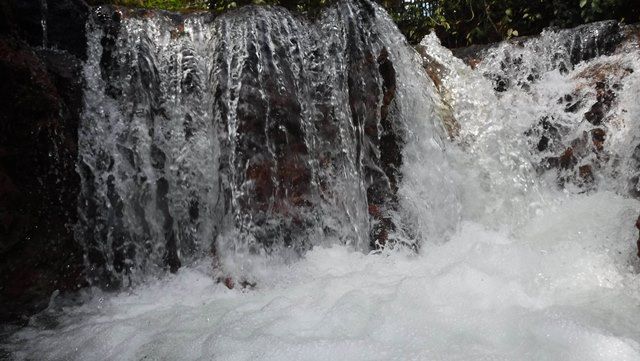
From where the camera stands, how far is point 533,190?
4.02 m

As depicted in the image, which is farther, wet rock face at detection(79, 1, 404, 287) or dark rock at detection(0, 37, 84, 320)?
wet rock face at detection(79, 1, 404, 287)

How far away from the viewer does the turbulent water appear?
2818 mm

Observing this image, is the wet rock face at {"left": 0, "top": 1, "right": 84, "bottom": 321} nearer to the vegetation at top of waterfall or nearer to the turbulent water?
the turbulent water

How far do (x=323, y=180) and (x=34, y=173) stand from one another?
200 cm

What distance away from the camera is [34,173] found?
10.5 feet

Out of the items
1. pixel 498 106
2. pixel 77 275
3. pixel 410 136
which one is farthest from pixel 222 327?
pixel 498 106

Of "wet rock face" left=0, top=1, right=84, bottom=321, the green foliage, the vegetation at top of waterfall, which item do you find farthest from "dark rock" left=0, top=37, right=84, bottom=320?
the green foliage

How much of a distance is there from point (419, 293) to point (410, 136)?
5.76 ft

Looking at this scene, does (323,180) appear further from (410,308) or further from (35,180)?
(35,180)

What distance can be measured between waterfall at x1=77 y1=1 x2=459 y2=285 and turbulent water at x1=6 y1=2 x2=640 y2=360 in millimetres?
12

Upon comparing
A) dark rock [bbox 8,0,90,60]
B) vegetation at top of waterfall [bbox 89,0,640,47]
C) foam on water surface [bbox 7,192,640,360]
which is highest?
vegetation at top of waterfall [bbox 89,0,640,47]

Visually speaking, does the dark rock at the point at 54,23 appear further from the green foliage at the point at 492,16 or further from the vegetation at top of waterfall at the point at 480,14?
the green foliage at the point at 492,16

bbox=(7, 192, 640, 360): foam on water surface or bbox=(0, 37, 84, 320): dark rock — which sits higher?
bbox=(0, 37, 84, 320): dark rock

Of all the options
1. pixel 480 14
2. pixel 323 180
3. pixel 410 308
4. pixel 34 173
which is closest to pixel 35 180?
pixel 34 173
